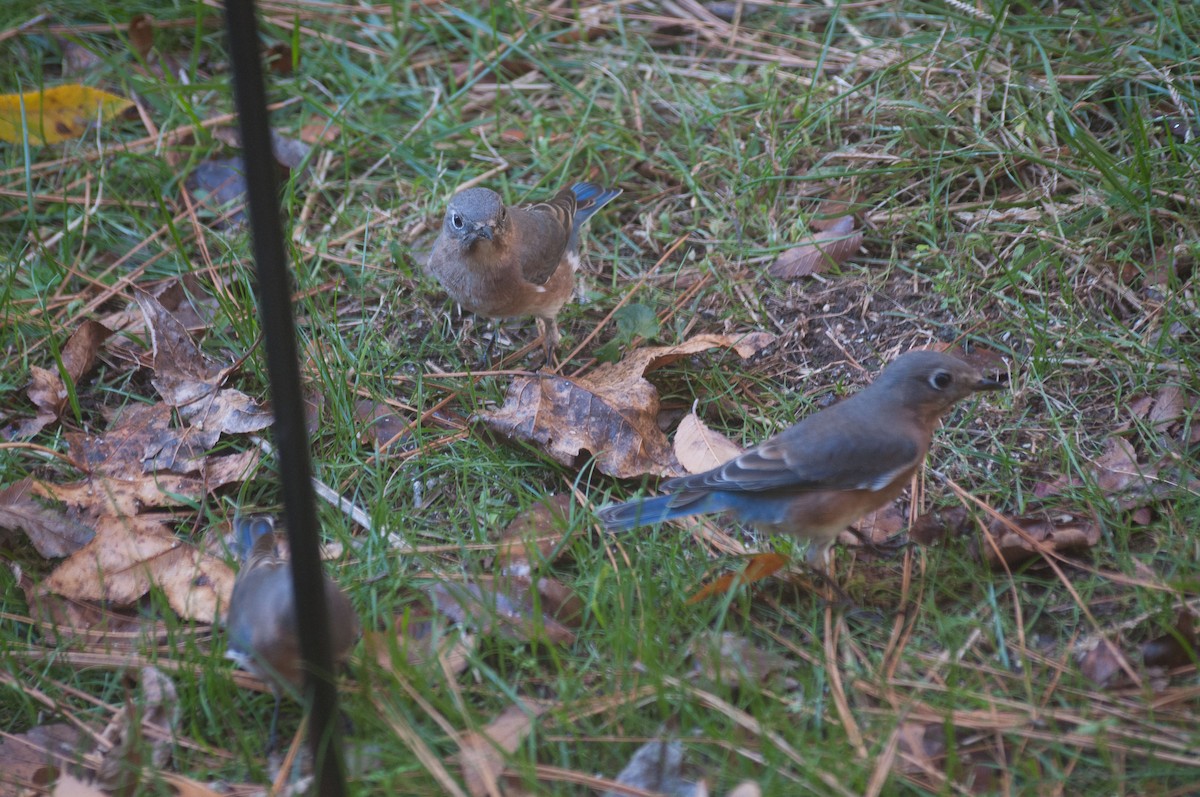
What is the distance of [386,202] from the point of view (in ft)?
19.8

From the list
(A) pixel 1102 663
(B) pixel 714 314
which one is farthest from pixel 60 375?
(A) pixel 1102 663

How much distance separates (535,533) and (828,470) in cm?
104

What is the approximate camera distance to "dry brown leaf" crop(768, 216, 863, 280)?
5.25 meters

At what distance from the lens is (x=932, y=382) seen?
387 centimetres

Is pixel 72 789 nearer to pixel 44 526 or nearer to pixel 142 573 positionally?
pixel 142 573

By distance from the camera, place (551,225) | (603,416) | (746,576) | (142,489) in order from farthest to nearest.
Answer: (551,225), (603,416), (142,489), (746,576)

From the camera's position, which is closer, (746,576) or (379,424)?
(746,576)

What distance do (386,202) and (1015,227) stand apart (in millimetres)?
3173

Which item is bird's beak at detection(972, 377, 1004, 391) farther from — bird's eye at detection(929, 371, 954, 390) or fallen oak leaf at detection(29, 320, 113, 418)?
fallen oak leaf at detection(29, 320, 113, 418)

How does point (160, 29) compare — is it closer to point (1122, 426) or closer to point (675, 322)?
point (675, 322)

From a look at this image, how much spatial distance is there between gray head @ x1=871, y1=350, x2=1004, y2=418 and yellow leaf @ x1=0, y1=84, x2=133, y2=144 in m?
4.68

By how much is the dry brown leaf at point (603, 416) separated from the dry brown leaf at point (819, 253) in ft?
2.14

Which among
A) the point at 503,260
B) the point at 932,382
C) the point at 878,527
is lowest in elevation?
the point at 878,527

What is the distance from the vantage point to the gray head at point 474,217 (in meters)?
5.05
